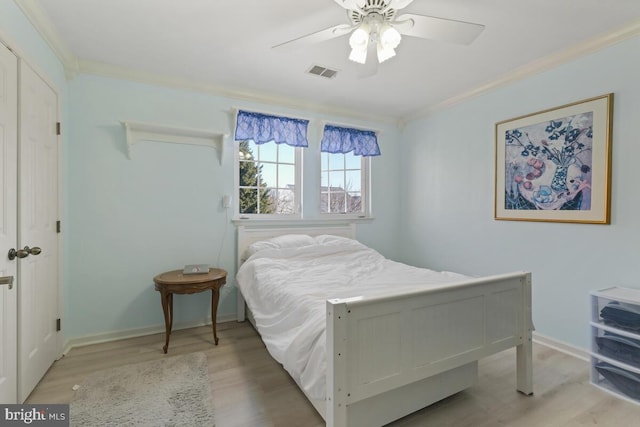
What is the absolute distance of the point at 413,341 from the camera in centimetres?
143

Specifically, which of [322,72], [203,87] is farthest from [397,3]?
[203,87]

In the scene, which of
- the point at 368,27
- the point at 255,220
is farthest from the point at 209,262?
the point at 368,27

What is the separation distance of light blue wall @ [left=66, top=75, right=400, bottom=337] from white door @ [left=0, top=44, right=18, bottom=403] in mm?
927

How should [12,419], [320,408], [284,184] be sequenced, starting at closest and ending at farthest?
[12,419]
[320,408]
[284,184]

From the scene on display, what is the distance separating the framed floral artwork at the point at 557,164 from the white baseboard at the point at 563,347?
1.03 metres

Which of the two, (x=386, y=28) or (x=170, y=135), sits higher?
(x=386, y=28)

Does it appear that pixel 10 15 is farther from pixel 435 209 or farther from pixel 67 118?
pixel 435 209

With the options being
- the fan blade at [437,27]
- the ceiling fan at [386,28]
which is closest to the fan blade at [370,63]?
the ceiling fan at [386,28]

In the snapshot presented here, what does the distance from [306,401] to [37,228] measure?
210cm

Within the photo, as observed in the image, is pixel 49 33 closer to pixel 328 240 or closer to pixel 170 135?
pixel 170 135

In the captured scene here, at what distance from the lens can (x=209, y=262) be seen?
2.99 m

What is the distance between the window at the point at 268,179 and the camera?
10.7 feet

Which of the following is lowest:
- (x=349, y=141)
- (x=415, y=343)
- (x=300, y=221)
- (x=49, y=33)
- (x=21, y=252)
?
(x=415, y=343)

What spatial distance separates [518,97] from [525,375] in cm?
238
